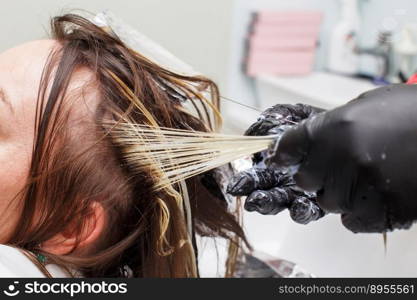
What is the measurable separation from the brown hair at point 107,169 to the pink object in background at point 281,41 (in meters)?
1.24

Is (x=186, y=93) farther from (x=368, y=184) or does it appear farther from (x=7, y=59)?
(x=368, y=184)

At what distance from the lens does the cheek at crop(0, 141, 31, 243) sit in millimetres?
870

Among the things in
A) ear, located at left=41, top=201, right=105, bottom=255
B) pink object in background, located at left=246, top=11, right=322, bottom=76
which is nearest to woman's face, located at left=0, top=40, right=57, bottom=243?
ear, located at left=41, top=201, right=105, bottom=255

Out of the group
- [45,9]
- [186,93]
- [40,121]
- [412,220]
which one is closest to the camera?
[412,220]

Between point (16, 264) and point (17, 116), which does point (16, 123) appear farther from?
point (16, 264)

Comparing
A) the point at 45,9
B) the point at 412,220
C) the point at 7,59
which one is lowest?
the point at 412,220

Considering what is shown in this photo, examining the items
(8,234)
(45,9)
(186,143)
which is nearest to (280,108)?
(186,143)

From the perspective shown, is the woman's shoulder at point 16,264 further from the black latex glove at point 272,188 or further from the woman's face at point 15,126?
the black latex glove at point 272,188

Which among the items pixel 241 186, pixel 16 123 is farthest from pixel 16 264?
pixel 241 186

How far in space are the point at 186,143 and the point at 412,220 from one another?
421mm

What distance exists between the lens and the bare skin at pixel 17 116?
867mm

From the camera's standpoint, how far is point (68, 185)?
2.92 ft

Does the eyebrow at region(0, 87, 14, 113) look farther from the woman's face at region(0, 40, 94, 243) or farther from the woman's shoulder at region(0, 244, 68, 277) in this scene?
the woman's shoulder at region(0, 244, 68, 277)

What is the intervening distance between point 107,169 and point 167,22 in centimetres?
99
